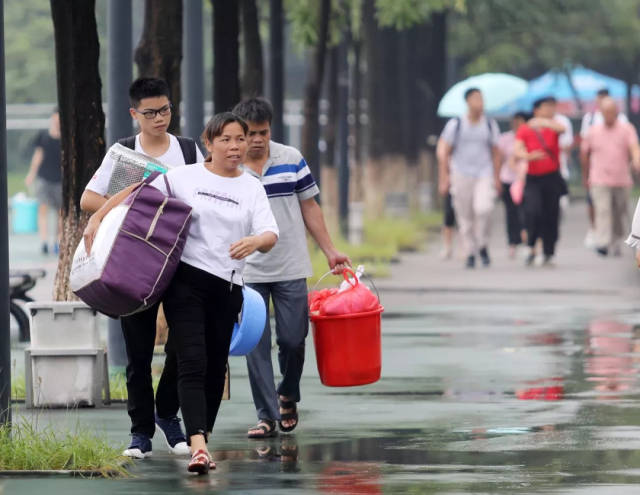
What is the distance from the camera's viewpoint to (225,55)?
1686 centimetres

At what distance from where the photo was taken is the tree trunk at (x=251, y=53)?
20.1 metres

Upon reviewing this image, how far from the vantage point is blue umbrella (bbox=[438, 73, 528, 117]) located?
102 feet

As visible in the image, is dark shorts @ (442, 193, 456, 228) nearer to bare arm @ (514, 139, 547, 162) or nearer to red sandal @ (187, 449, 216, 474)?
bare arm @ (514, 139, 547, 162)

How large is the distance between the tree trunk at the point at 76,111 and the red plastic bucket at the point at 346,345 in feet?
9.18

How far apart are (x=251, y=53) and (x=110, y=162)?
34.9 ft

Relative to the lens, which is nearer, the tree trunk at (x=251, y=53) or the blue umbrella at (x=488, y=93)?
the tree trunk at (x=251, y=53)

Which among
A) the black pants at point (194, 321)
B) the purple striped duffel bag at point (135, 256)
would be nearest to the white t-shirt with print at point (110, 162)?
the purple striped duffel bag at point (135, 256)

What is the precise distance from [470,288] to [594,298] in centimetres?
166

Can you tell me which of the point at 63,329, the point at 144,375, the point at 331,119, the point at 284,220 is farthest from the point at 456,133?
the point at 144,375

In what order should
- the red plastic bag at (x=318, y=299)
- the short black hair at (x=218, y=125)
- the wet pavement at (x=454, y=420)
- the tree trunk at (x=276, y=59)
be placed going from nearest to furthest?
1. the wet pavement at (x=454, y=420)
2. the short black hair at (x=218, y=125)
3. the red plastic bag at (x=318, y=299)
4. the tree trunk at (x=276, y=59)

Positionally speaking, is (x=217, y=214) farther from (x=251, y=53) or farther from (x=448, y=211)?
(x=448, y=211)

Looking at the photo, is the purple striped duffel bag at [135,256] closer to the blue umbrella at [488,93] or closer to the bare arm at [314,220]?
the bare arm at [314,220]

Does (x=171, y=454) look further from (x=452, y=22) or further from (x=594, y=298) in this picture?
(x=452, y=22)

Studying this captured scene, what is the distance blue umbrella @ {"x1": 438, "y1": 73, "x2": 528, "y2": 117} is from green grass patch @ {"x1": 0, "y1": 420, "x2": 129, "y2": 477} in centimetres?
2213
